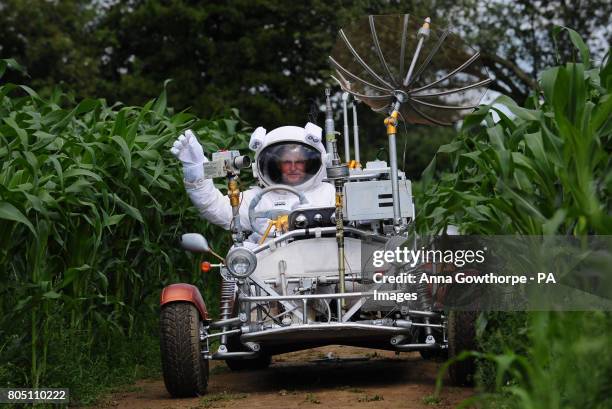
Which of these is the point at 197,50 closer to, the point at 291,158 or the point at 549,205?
the point at 291,158

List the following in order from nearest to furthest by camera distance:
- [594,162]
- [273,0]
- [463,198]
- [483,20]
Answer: [594,162]
[463,198]
[483,20]
[273,0]

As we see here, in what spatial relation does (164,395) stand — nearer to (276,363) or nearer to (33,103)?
(276,363)

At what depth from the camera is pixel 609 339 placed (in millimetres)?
4770

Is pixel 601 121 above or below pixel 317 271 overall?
above

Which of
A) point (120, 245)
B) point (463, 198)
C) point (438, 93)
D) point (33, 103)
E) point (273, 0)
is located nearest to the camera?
point (463, 198)

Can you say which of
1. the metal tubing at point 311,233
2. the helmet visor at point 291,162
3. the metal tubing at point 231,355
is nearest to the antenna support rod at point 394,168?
the metal tubing at point 311,233

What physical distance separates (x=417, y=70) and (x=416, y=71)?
1.0 inches

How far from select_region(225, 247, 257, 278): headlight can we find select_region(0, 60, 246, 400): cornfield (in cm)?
102

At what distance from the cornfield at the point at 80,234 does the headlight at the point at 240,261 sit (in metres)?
1.02

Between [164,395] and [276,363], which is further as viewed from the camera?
[276,363]

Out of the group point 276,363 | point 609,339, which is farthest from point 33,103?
point 609,339

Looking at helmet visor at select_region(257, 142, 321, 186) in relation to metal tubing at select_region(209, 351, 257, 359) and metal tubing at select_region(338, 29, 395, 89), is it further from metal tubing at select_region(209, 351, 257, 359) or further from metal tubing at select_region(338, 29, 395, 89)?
metal tubing at select_region(209, 351, 257, 359)

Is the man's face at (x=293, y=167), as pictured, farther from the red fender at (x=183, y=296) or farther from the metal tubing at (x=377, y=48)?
the red fender at (x=183, y=296)

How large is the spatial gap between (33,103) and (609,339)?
7.38m
